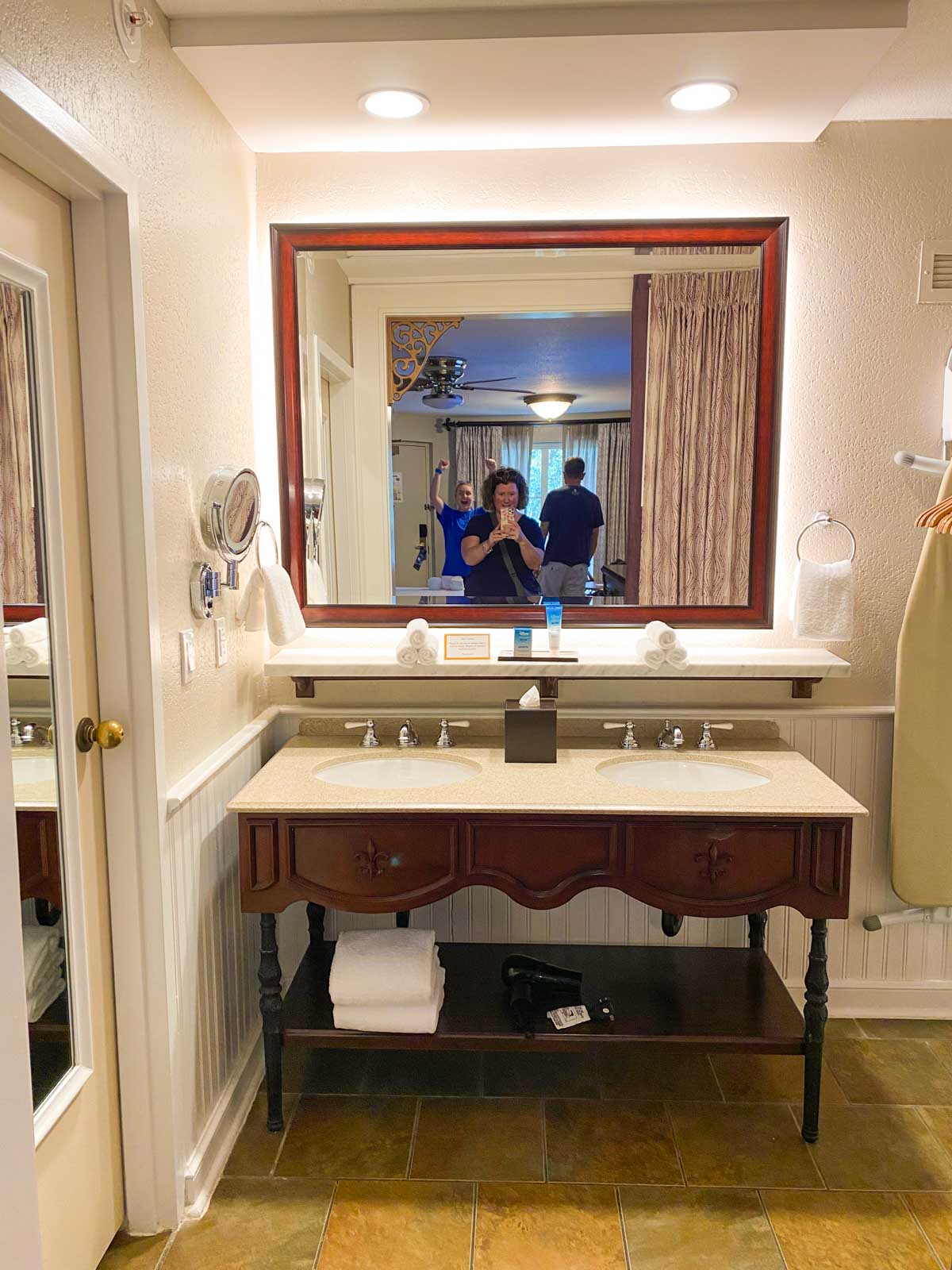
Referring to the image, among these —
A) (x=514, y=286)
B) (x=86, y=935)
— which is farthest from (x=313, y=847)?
(x=514, y=286)

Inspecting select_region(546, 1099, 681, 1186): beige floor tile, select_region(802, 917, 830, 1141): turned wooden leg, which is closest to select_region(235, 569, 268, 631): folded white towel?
select_region(546, 1099, 681, 1186): beige floor tile

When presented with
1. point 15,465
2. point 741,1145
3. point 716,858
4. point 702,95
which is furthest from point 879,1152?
point 702,95

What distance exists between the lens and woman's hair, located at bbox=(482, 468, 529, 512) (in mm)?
2510

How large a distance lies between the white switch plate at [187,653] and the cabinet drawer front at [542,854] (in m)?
0.68

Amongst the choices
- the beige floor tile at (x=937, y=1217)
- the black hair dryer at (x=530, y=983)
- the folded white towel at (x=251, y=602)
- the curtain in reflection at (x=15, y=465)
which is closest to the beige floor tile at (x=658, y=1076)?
the black hair dryer at (x=530, y=983)

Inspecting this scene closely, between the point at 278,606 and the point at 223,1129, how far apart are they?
1206mm

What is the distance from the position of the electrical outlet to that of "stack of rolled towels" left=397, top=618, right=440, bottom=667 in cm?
45

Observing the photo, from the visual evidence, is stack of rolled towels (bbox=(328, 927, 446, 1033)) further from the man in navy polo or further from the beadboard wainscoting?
the man in navy polo

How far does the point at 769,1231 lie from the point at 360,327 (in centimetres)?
230

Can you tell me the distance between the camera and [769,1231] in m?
1.86

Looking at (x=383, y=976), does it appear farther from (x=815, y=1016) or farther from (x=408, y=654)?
(x=815, y=1016)

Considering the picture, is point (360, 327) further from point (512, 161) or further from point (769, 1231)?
point (769, 1231)

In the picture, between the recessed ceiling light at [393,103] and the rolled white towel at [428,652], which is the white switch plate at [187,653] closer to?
the rolled white towel at [428,652]

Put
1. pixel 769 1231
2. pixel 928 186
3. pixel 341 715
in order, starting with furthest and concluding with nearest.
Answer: pixel 341 715, pixel 928 186, pixel 769 1231
